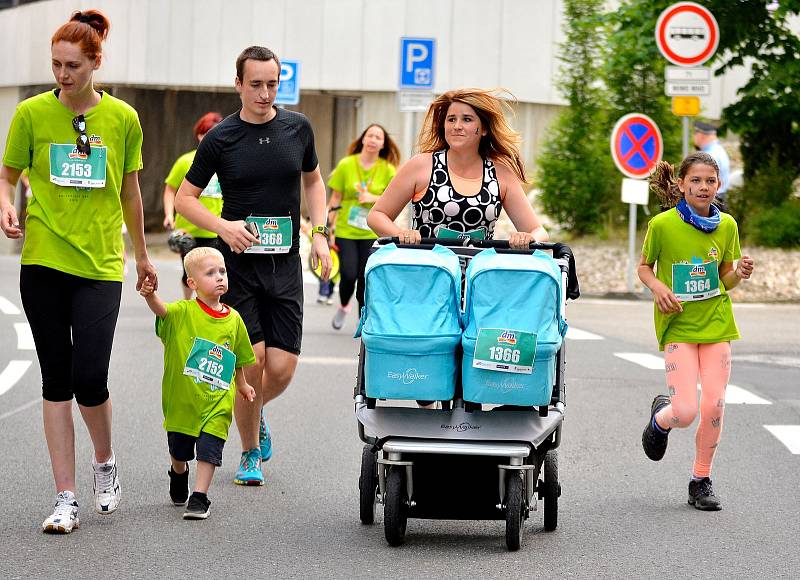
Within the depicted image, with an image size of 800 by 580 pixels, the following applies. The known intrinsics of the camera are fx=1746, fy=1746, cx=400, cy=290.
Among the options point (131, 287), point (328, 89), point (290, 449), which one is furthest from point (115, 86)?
point (290, 449)

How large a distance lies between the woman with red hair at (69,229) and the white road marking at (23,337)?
6697mm

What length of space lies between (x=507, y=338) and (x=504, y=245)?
0.62 metres

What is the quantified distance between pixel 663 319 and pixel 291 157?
183 centimetres

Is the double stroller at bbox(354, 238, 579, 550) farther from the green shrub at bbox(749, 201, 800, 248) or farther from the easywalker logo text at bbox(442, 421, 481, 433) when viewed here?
the green shrub at bbox(749, 201, 800, 248)

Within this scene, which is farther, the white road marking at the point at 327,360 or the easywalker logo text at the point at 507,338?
the white road marking at the point at 327,360

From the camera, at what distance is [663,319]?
7.89 m

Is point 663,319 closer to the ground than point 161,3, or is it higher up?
closer to the ground

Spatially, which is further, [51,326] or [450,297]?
[51,326]

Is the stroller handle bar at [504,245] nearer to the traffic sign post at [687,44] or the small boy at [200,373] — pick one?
the small boy at [200,373]

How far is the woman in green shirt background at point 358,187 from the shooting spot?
49.6ft

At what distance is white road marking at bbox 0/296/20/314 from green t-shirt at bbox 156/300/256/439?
35.0ft

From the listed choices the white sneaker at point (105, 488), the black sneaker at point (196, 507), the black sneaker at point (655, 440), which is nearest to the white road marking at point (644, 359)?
the black sneaker at point (655, 440)

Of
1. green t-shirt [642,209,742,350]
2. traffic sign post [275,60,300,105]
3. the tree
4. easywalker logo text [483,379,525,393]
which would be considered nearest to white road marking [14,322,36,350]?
green t-shirt [642,209,742,350]

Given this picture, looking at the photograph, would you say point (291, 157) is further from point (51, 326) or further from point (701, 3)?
point (701, 3)
